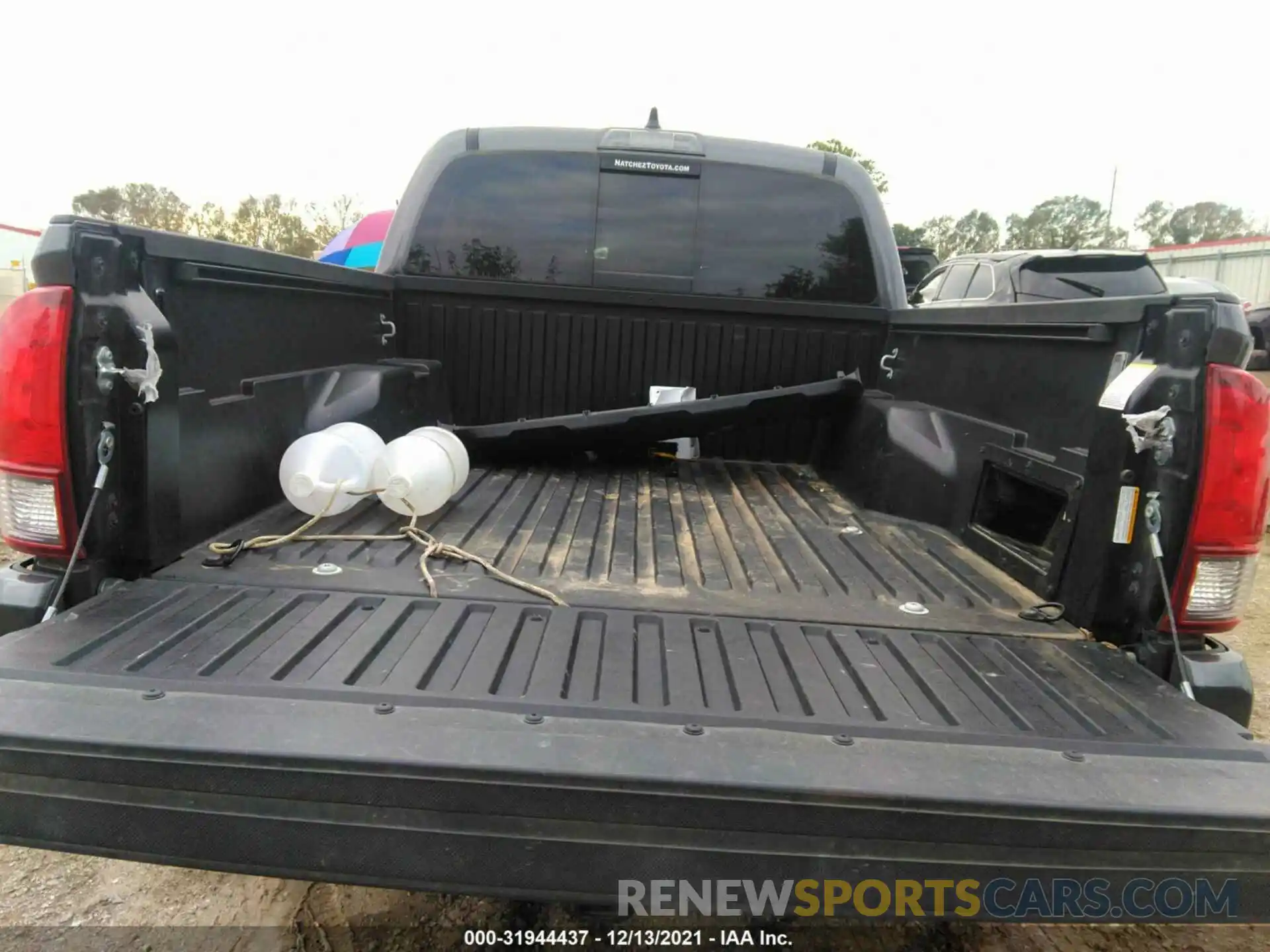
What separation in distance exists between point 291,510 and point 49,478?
0.82 m

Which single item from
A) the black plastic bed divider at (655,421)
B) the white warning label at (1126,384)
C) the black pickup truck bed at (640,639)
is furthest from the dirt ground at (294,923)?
the black plastic bed divider at (655,421)

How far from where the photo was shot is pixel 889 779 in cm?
130

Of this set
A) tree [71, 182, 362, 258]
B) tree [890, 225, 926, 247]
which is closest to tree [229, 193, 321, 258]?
tree [71, 182, 362, 258]

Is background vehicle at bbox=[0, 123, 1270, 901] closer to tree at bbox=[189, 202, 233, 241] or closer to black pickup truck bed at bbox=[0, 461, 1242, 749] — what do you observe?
black pickup truck bed at bbox=[0, 461, 1242, 749]

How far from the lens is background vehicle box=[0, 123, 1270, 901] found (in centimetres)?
129

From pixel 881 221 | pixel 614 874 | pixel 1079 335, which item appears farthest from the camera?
pixel 881 221

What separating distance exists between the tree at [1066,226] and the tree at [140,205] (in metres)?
36.2

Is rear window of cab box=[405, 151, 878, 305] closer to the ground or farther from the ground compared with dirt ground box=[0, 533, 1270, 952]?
farther from the ground

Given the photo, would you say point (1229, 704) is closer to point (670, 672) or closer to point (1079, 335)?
point (1079, 335)

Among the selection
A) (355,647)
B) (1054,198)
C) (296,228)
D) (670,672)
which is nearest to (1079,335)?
(670,672)

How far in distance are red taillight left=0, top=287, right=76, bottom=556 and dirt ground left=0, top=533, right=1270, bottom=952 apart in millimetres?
939

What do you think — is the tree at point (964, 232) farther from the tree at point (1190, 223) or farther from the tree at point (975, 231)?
the tree at point (1190, 223)

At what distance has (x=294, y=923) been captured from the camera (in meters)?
2.26

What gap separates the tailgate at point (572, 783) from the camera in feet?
4.20
